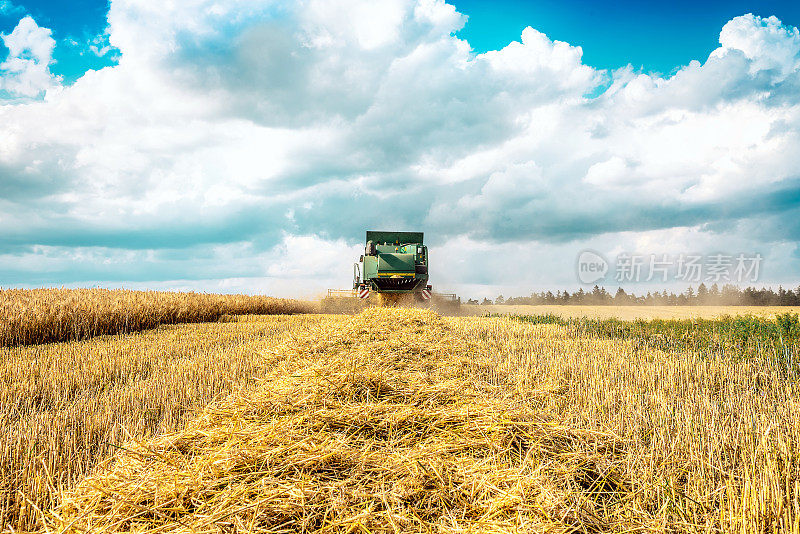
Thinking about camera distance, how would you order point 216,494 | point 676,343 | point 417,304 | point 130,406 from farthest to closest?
point 417,304 < point 676,343 < point 130,406 < point 216,494

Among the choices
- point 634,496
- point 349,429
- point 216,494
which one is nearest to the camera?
point 216,494

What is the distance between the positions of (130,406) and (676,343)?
9.88 metres

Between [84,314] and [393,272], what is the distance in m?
9.57

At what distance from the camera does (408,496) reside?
2.47m

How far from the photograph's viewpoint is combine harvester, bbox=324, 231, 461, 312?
16.8 m

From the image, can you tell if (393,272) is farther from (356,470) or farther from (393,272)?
(356,470)

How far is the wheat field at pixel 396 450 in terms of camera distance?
2.38 meters

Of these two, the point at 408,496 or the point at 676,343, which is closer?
the point at 408,496

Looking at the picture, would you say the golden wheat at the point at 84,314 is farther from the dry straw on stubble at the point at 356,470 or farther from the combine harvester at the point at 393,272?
the dry straw on stubble at the point at 356,470

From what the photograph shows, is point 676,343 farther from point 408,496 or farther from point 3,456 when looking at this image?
point 3,456

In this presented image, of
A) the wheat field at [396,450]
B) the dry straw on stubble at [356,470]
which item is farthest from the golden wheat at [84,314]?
the dry straw on stubble at [356,470]

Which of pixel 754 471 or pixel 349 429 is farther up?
pixel 349 429

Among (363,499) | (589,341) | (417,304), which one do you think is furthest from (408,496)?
(417,304)

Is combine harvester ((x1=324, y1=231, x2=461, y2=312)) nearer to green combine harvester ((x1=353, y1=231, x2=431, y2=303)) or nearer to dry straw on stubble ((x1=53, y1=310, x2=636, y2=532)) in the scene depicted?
green combine harvester ((x1=353, y1=231, x2=431, y2=303))
